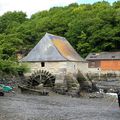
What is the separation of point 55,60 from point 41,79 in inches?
121

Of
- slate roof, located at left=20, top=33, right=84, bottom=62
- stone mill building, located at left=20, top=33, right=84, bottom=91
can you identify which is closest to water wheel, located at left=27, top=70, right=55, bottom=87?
stone mill building, located at left=20, top=33, right=84, bottom=91

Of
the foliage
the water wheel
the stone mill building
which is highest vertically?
the foliage

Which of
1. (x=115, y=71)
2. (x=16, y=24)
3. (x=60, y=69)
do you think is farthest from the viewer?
(x=16, y=24)

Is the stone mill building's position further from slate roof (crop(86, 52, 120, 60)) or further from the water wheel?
slate roof (crop(86, 52, 120, 60))

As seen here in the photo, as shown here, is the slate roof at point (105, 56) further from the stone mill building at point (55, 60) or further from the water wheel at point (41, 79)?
the water wheel at point (41, 79)

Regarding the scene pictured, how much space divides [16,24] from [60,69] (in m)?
50.3

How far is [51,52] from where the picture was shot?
51.9 metres

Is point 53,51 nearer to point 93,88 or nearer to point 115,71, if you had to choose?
point 93,88

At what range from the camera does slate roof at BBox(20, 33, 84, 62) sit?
51.0 metres

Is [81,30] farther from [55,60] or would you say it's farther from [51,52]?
[55,60]

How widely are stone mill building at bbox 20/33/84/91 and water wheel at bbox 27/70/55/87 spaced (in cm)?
42

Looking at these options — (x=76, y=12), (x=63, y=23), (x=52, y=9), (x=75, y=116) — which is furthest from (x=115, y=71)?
(x=75, y=116)

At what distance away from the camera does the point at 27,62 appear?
51875 mm

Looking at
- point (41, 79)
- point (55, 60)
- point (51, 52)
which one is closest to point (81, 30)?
point (51, 52)
